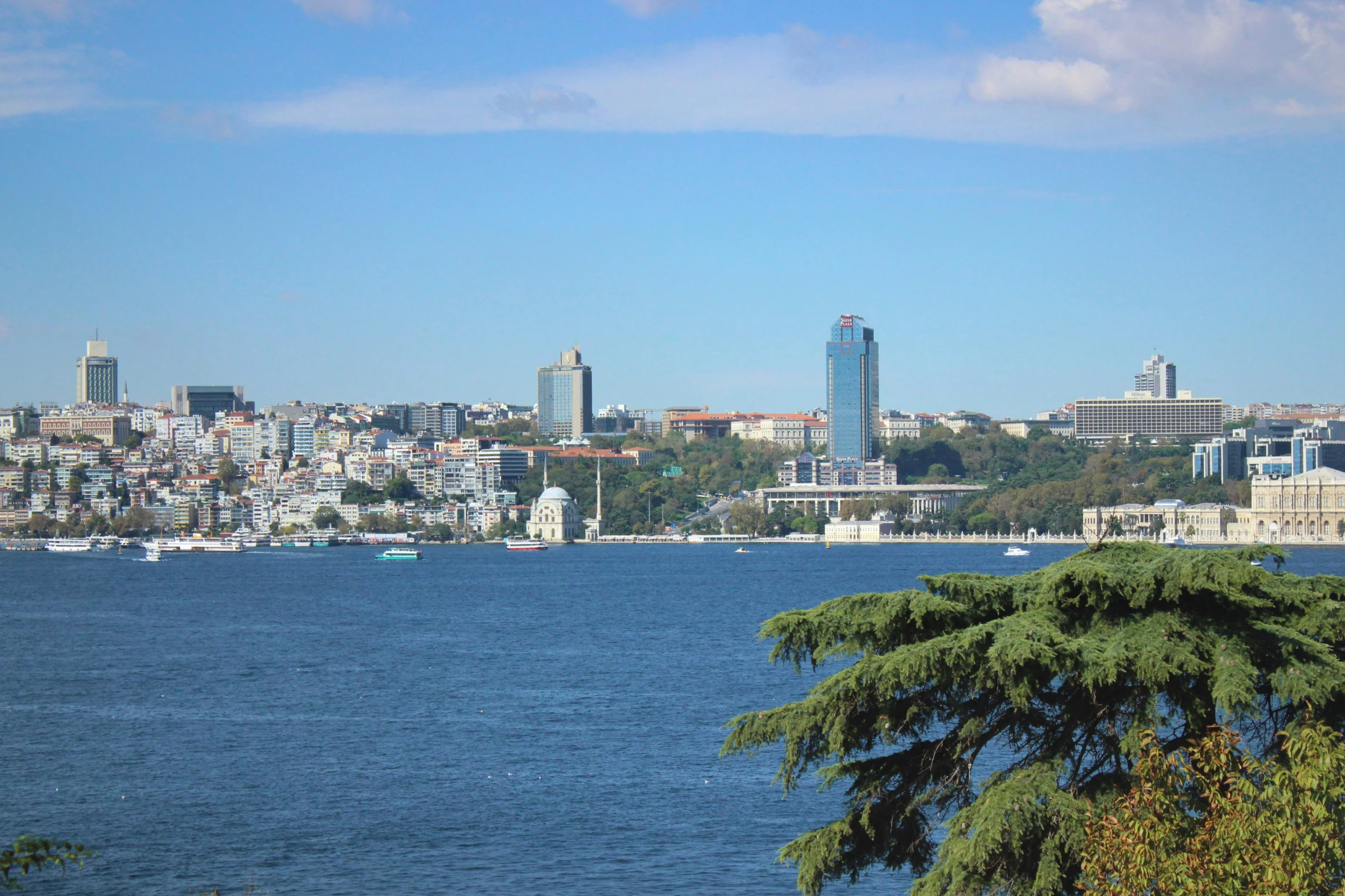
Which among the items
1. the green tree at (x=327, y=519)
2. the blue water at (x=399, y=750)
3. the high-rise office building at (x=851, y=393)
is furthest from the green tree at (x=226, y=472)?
the blue water at (x=399, y=750)

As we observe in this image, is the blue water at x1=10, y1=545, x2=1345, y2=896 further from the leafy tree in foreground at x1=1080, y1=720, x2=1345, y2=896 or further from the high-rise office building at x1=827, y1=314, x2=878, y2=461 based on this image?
the high-rise office building at x1=827, y1=314, x2=878, y2=461

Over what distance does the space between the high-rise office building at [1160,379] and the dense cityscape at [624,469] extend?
32 centimetres

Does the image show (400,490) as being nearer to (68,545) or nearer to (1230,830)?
(68,545)

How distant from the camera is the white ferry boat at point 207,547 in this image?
6812 cm

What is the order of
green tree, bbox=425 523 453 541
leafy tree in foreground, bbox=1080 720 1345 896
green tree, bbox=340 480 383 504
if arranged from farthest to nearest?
green tree, bbox=340 480 383 504
green tree, bbox=425 523 453 541
leafy tree in foreground, bbox=1080 720 1345 896

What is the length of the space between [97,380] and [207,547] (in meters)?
67.3

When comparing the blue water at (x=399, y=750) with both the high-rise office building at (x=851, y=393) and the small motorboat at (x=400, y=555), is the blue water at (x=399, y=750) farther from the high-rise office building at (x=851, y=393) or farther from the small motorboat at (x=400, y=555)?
the high-rise office building at (x=851, y=393)

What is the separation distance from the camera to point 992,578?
6.67 meters

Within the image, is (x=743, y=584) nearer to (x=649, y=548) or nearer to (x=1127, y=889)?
(x=649, y=548)

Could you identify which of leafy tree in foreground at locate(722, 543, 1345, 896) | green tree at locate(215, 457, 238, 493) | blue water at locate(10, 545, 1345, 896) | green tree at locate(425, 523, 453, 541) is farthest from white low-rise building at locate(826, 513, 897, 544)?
leafy tree in foreground at locate(722, 543, 1345, 896)

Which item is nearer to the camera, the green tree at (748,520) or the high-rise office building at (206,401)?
the green tree at (748,520)

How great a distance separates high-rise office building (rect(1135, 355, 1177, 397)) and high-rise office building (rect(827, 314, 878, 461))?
26.8m

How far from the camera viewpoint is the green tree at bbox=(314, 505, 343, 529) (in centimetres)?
8281

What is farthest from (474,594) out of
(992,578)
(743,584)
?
(992,578)
